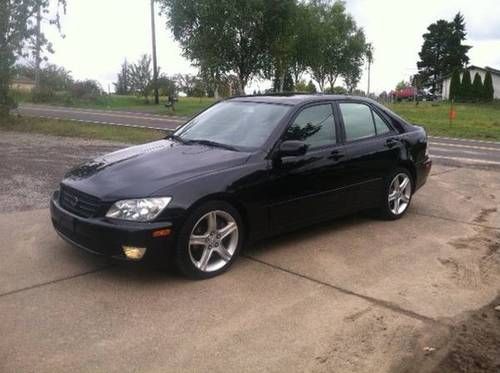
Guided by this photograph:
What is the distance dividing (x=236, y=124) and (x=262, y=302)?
6.73 ft

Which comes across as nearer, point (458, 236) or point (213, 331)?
point (213, 331)

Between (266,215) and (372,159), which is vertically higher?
(372,159)

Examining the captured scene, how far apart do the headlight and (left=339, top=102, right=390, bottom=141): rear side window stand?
97.7 inches

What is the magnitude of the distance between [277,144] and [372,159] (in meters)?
1.50

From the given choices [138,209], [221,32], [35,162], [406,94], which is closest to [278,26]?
[221,32]

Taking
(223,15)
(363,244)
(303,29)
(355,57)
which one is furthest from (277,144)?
(355,57)

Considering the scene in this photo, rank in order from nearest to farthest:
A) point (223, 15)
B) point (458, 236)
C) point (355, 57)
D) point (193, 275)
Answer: point (193, 275) < point (458, 236) < point (223, 15) < point (355, 57)

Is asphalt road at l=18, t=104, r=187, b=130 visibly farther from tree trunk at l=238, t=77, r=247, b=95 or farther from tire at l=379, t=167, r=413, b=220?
tire at l=379, t=167, r=413, b=220

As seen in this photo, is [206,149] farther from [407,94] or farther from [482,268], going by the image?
[407,94]

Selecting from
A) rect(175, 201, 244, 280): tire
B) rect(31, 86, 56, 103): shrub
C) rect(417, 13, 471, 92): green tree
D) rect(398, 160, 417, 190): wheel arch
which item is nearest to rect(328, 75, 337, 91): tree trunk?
rect(417, 13, 471, 92): green tree

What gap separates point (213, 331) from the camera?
3.76 m

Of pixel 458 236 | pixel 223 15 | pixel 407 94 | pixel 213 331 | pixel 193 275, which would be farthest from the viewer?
pixel 407 94

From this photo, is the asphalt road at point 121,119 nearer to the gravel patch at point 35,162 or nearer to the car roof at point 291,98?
the gravel patch at point 35,162

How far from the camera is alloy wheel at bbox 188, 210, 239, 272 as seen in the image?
15.2 ft
